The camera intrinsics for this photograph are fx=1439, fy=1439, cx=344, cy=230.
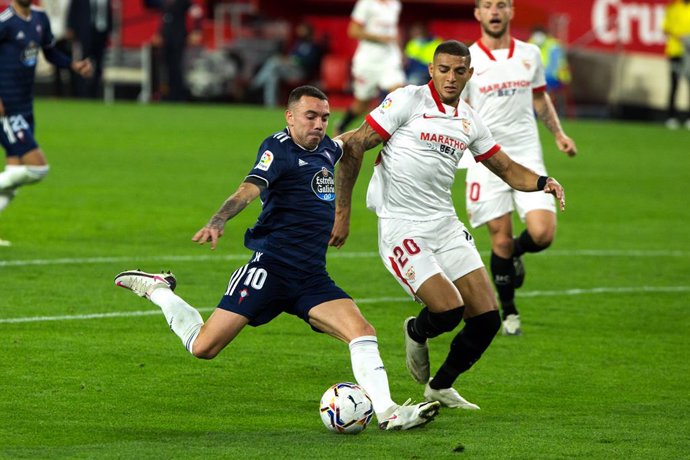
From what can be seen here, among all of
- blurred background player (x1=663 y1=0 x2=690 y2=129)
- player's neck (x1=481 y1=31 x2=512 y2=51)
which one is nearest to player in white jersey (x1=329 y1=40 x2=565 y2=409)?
player's neck (x1=481 y1=31 x2=512 y2=51)

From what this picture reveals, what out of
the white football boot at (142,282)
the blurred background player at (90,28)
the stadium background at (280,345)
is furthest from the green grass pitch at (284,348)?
the blurred background player at (90,28)

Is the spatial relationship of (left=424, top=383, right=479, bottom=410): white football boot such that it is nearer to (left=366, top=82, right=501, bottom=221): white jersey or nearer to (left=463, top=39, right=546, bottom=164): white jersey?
(left=366, top=82, right=501, bottom=221): white jersey

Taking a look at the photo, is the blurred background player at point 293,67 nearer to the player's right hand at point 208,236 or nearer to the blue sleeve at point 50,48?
the blue sleeve at point 50,48

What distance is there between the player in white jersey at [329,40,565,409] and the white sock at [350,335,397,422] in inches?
29.6

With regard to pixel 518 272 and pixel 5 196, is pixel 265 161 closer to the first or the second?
pixel 518 272

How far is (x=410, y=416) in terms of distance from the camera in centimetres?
780

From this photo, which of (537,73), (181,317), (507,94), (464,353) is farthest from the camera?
(537,73)

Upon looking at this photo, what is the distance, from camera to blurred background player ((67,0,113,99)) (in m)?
33.8

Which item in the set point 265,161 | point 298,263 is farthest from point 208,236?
point 298,263

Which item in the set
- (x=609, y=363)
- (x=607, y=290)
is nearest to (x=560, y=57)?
(x=607, y=290)

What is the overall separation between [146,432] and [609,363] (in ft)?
12.7

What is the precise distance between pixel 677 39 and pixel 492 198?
2055 cm

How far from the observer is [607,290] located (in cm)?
1327

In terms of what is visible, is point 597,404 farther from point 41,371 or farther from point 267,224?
point 41,371
